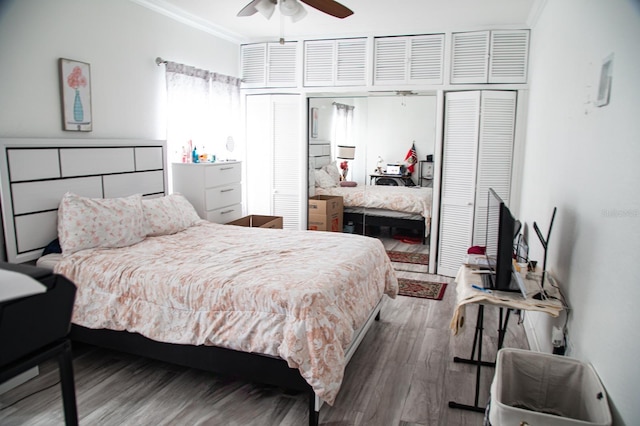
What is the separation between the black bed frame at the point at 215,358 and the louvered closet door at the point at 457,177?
290 centimetres

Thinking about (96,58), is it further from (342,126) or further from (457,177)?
(457,177)

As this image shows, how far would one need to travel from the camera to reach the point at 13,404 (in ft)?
8.21

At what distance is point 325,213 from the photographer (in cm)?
549

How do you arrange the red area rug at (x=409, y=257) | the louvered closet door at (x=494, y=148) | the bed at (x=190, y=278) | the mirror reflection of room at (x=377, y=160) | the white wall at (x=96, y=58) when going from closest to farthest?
1. the bed at (x=190, y=278)
2. the white wall at (x=96, y=58)
3. the louvered closet door at (x=494, y=148)
4. the mirror reflection of room at (x=377, y=160)
5. the red area rug at (x=409, y=257)

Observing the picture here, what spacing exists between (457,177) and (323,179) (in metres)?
1.59

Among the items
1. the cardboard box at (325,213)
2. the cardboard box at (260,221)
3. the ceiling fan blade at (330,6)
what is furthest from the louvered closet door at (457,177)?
the ceiling fan blade at (330,6)

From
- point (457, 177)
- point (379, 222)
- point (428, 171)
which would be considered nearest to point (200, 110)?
point (379, 222)

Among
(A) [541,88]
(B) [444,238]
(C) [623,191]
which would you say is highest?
(A) [541,88]

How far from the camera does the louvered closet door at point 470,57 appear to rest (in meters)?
4.64

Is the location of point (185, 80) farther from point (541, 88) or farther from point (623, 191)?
point (623, 191)

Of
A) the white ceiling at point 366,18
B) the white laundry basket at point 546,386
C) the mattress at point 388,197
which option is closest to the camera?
the white laundry basket at point 546,386

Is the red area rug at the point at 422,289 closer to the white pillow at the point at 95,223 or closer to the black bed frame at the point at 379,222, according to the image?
the black bed frame at the point at 379,222

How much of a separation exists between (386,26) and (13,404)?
14.6 feet

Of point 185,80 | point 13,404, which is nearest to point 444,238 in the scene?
point 185,80
